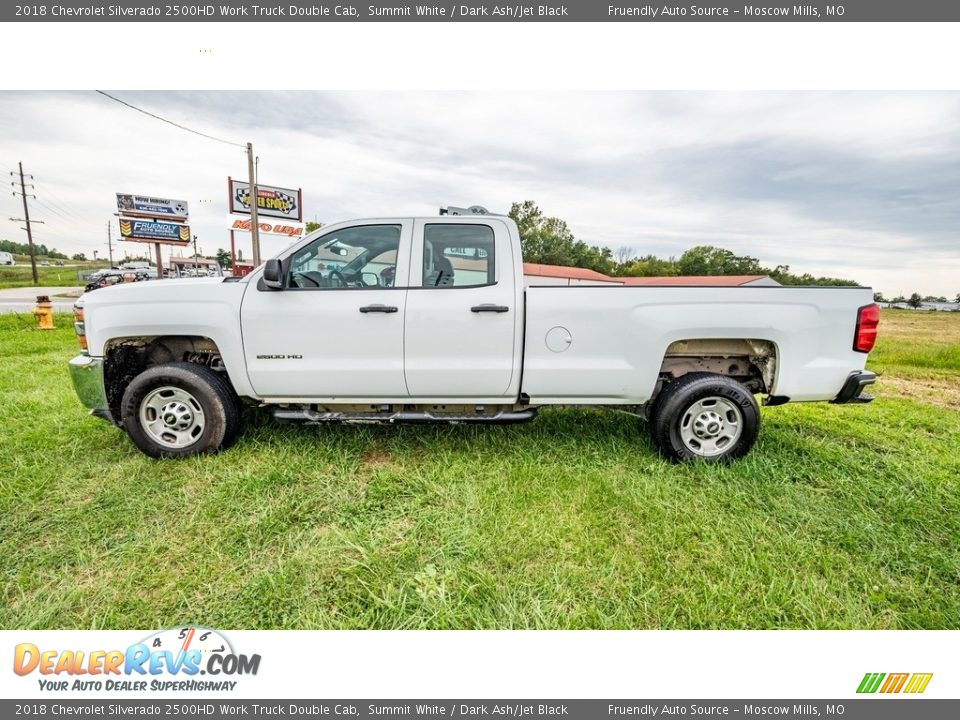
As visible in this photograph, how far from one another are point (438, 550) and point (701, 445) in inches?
84.4

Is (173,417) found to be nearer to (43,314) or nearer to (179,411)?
(179,411)

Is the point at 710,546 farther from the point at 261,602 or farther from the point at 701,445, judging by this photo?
the point at 261,602

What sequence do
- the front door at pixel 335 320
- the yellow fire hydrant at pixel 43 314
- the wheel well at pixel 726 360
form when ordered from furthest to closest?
the yellow fire hydrant at pixel 43 314
the wheel well at pixel 726 360
the front door at pixel 335 320

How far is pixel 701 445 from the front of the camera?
10.5 feet

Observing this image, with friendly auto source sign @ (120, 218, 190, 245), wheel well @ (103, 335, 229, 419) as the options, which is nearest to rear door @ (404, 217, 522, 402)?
wheel well @ (103, 335, 229, 419)

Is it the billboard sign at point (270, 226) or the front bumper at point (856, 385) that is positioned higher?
the billboard sign at point (270, 226)

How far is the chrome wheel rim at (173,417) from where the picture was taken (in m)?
3.20

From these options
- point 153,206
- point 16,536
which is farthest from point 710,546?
point 153,206

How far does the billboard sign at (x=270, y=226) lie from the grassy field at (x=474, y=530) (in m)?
24.7

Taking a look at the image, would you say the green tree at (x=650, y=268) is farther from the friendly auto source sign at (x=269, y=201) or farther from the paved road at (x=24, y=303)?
the paved road at (x=24, y=303)

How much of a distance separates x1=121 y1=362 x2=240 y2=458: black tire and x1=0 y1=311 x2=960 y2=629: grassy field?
15 centimetres

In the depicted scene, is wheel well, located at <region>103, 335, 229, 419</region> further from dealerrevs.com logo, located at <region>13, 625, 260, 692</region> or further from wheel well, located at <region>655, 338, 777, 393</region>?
wheel well, located at <region>655, 338, 777, 393</region>

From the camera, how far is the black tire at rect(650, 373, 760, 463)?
121 inches

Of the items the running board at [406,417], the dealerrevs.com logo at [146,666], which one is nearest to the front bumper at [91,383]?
the running board at [406,417]
